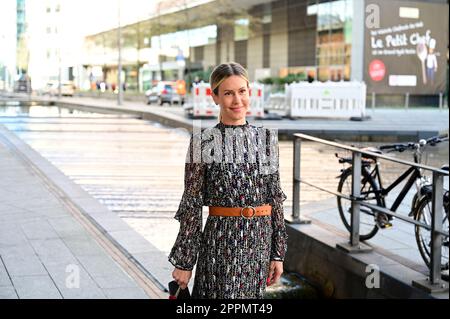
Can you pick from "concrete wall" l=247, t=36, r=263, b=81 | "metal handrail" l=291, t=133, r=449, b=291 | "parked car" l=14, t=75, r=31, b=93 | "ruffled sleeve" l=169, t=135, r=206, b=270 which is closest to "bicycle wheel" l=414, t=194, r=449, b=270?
"metal handrail" l=291, t=133, r=449, b=291

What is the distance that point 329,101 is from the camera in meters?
23.5

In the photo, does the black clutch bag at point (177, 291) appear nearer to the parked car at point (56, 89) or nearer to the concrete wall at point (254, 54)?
the concrete wall at point (254, 54)

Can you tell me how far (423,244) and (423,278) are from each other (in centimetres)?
42

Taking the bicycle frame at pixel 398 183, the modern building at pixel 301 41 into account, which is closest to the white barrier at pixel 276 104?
the modern building at pixel 301 41

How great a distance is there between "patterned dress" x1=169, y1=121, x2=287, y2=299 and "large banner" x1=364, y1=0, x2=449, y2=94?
3384 centimetres

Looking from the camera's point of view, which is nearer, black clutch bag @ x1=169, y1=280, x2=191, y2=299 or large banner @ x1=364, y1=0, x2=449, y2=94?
black clutch bag @ x1=169, y1=280, x2=191, y2=299

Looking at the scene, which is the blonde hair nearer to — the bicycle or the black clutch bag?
the black clutch bag

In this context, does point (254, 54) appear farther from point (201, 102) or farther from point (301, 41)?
point (201, 102)

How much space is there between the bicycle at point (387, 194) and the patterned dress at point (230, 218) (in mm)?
2270

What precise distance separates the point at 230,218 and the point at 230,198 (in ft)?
0.27

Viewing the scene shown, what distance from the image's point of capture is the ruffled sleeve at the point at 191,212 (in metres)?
2.96

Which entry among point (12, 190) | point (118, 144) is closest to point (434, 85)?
point (118, 144)

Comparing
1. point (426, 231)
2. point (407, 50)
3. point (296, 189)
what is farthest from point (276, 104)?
point (426, 231)

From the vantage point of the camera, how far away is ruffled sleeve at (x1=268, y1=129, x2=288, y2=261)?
301cm
